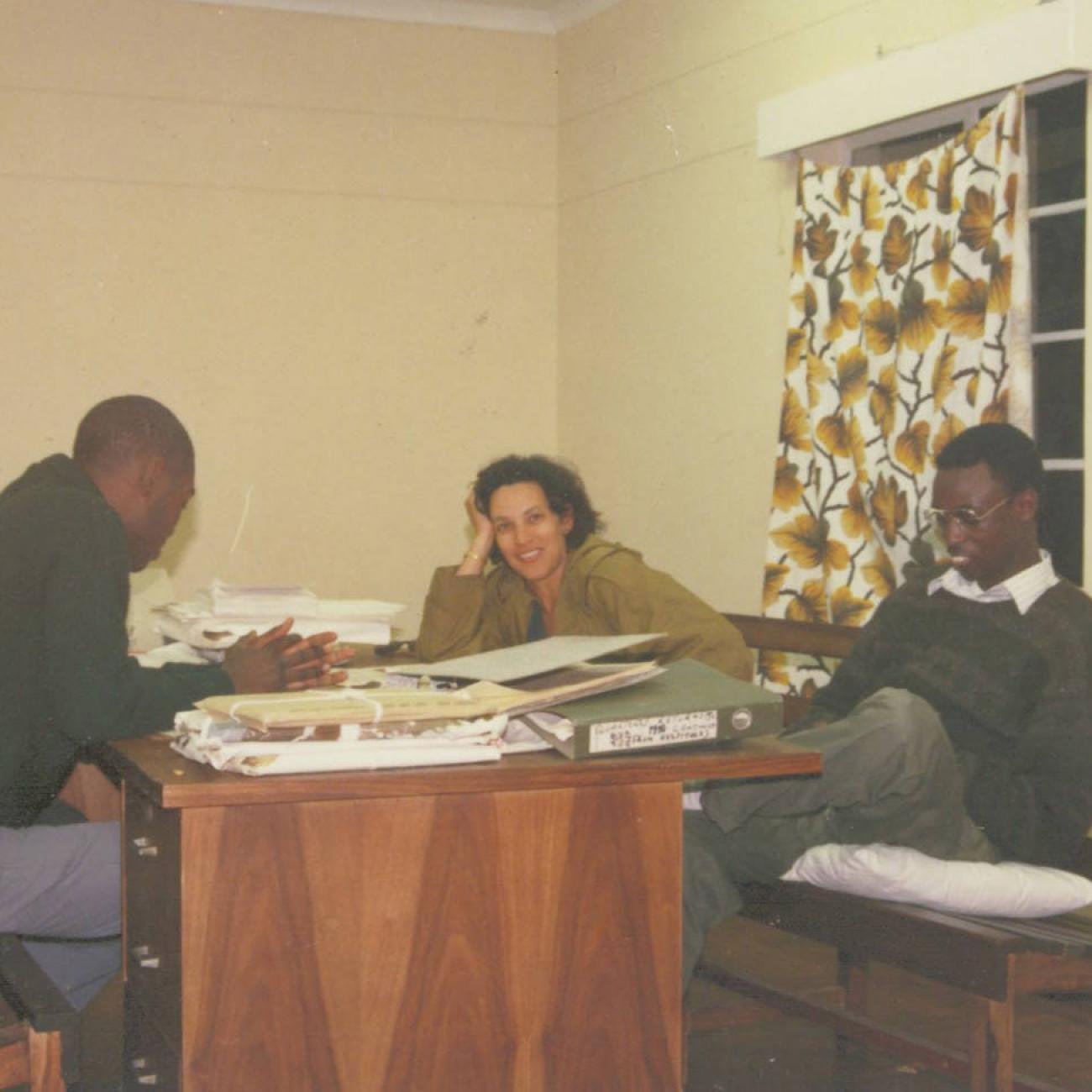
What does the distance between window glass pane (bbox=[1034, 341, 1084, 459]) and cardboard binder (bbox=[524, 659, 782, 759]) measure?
2.08 m

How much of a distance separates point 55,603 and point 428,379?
3687 mm

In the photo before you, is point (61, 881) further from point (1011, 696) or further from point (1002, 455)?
point (1002, 455)

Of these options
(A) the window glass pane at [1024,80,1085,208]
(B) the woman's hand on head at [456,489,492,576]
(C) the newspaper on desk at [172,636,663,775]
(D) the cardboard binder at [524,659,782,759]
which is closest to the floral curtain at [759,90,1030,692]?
(A) the window glass pane at [1024,80,1085,208]

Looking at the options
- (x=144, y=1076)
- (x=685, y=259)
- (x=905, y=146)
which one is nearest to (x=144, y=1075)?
(x=144, y=1076)

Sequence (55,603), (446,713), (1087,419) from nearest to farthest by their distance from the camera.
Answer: (446,713)
(55,603)
(1087,419)

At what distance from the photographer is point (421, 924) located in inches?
73.3

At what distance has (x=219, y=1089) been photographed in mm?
1787

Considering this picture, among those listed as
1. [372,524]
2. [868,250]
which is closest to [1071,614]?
[868,250]

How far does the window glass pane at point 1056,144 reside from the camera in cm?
375

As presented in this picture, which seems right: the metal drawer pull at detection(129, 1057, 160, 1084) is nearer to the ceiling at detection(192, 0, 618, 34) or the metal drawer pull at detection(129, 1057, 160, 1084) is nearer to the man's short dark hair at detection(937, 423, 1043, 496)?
the man's short dark hair at detection(937, 423, 1043, 496)

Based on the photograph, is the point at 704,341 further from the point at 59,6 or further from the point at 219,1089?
the point at 219,1089

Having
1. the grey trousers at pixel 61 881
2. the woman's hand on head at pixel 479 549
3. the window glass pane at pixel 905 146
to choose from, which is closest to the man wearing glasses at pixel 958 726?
the grey trousers at pixel 61 881

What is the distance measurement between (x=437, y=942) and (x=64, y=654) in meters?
0.69

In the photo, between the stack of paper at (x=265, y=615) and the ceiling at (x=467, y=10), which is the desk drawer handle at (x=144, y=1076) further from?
the ceiling at (x=467, y=10)
